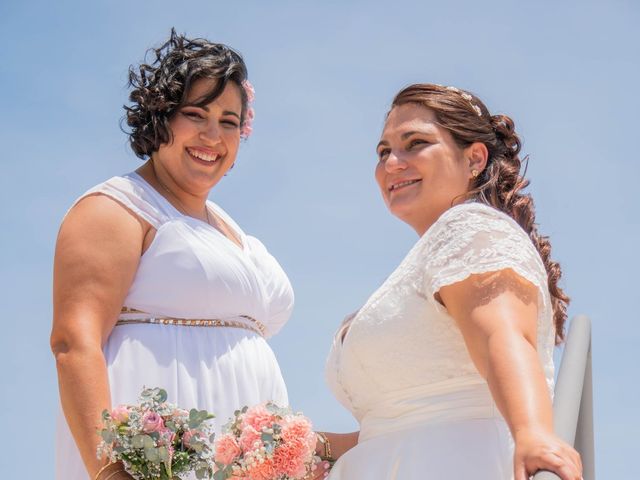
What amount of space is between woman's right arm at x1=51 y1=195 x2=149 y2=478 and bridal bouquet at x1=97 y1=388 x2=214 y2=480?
0.29 metres

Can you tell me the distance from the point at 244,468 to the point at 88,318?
1180 mm

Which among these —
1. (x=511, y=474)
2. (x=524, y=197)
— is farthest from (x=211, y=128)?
(x=511, y=474)

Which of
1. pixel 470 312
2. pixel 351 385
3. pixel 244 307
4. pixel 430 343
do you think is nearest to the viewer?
pixel 470 312

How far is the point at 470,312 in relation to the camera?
3.79 metres

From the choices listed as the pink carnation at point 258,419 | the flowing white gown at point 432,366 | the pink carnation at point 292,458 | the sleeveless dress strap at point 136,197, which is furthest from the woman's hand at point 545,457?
the sleeveless dress strap at point 136,197

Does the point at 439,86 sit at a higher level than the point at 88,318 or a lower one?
higher

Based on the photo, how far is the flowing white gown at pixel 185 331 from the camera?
5098mm

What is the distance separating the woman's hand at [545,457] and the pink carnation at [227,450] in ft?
4.45

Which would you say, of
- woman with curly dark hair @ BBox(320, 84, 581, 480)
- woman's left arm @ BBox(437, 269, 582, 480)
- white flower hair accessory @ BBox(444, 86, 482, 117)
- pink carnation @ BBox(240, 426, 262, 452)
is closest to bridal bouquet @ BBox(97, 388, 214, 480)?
pink carnation @ BBox(240, 426, 262, 452)

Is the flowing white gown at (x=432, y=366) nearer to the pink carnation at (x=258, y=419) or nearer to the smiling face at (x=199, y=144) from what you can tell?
the pink carnation at (x=258, y=419)

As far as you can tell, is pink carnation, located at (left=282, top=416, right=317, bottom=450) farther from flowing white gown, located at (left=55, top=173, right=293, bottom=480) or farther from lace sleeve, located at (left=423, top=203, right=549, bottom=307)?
flowing white gown, located at (left=55, top=173, right=293, bottom=480)

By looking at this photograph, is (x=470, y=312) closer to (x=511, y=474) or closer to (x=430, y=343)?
(x=430, y=343)

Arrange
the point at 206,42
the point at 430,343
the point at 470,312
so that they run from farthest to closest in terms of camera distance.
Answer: the point at 206,42
the point at 430,343
the point at 470,312

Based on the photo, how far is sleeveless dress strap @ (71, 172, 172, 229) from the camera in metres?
5.27
